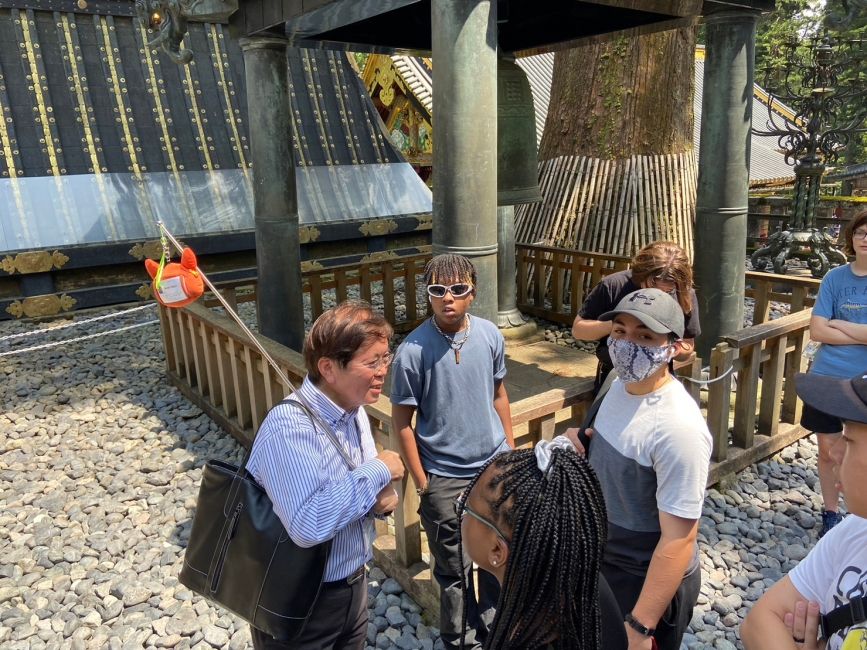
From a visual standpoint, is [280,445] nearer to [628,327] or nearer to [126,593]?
[628,327]

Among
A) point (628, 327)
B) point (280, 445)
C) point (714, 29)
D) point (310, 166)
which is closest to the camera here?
point (280, 445)

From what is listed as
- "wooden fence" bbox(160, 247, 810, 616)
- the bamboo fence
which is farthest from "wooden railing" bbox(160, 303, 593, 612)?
the bamboo fence

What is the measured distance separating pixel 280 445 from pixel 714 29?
487cm

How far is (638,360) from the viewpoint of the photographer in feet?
7.02

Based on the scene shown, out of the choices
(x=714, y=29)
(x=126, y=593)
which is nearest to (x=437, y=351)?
(x=126, y=593)

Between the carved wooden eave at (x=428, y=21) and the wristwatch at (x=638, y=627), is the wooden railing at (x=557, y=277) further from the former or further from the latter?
the wristwatch at (x=638, y=627)

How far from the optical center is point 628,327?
2.21 metres

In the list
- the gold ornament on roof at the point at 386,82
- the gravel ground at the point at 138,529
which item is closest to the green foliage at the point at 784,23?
the gold ornament on roof at the point at 386,82

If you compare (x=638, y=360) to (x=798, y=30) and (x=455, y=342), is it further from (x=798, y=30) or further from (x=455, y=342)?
(x=798, y=30)

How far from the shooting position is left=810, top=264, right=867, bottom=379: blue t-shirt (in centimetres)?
357

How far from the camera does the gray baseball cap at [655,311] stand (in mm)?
2138

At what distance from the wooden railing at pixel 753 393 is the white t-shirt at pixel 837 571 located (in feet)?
8.72

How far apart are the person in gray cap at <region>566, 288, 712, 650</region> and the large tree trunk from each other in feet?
22.3

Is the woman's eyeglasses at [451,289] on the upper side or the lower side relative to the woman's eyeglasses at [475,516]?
upper
